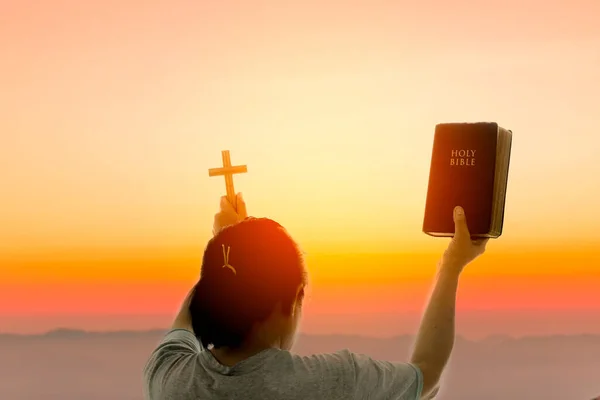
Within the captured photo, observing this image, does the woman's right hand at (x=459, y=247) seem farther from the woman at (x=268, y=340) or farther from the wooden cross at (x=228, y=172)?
the wooden cross at (x=228, y=172)

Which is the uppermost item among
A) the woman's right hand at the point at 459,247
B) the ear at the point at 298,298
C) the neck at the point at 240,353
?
the woman's right hand at the point at 459,247

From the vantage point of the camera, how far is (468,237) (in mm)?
933

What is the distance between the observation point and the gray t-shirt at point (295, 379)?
856mm

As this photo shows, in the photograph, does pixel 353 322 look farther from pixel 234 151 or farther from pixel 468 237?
pixel 468 237

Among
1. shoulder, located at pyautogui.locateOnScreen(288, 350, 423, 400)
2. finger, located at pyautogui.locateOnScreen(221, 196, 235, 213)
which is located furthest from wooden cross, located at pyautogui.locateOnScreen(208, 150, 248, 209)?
shoulder, located at pyautogui.locateOnScreen(288, 350, 423, 400)

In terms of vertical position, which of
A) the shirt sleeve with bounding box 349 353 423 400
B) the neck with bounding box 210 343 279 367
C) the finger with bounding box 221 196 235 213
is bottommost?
the shirt sleeve with bounding box 349 353 423 400

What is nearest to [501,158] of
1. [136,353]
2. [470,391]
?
[470,391]

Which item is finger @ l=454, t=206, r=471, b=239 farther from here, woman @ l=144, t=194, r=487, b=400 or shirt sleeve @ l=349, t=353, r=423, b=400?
shirt sleeve @ l=349, t=353, r=423, b=400

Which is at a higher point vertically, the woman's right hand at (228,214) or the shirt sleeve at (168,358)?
the woman's right hand at (228,214)

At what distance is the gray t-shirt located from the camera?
0.86m

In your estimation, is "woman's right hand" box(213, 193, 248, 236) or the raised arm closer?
the raised arm

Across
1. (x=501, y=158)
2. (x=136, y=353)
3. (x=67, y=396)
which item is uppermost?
(x=501, y=158)

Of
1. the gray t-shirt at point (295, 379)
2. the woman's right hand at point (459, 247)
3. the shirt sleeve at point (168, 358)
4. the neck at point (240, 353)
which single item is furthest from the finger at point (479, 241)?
the shirt sleeve at point (168, 358)

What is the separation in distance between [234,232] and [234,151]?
1160 millimetres
